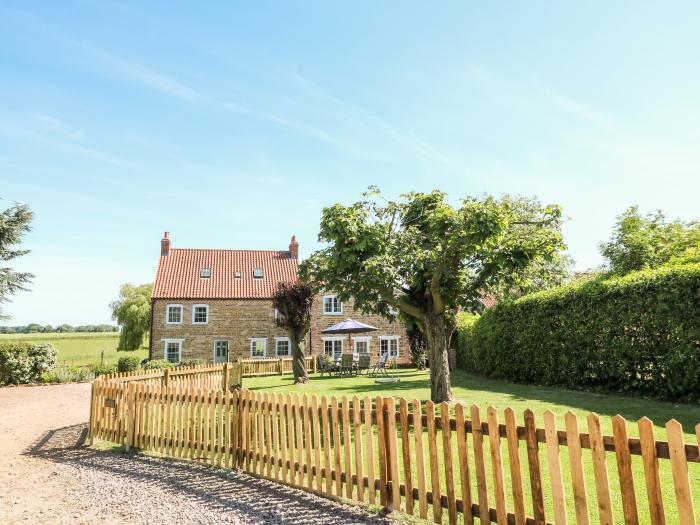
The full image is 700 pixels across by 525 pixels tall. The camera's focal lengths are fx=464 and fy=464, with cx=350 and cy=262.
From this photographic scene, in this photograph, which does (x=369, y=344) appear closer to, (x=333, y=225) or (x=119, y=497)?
(x=333, y=225)

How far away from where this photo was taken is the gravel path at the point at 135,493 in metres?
5.15

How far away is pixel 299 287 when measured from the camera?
19.7 metres

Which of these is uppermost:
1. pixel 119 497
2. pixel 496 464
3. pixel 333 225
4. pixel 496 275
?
pixel 333 225

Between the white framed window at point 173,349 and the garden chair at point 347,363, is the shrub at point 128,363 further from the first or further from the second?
the garden chair at point 347,363

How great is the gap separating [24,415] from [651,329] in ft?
55.9

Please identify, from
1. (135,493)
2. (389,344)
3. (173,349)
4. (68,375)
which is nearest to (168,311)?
(173,349)

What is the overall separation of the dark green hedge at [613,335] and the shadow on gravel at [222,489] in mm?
9714

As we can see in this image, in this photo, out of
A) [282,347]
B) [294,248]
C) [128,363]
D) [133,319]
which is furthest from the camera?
[133,319]

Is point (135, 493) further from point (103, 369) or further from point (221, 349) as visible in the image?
point (221, 349)

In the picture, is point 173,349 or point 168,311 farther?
point 168,311

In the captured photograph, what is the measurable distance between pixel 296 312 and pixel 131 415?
36.6 feet

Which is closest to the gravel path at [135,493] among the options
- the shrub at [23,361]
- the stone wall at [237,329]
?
the shrub at [23,361]

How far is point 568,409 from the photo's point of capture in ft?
34.8

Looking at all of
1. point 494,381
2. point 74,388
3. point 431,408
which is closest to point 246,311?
→ point 74,388
